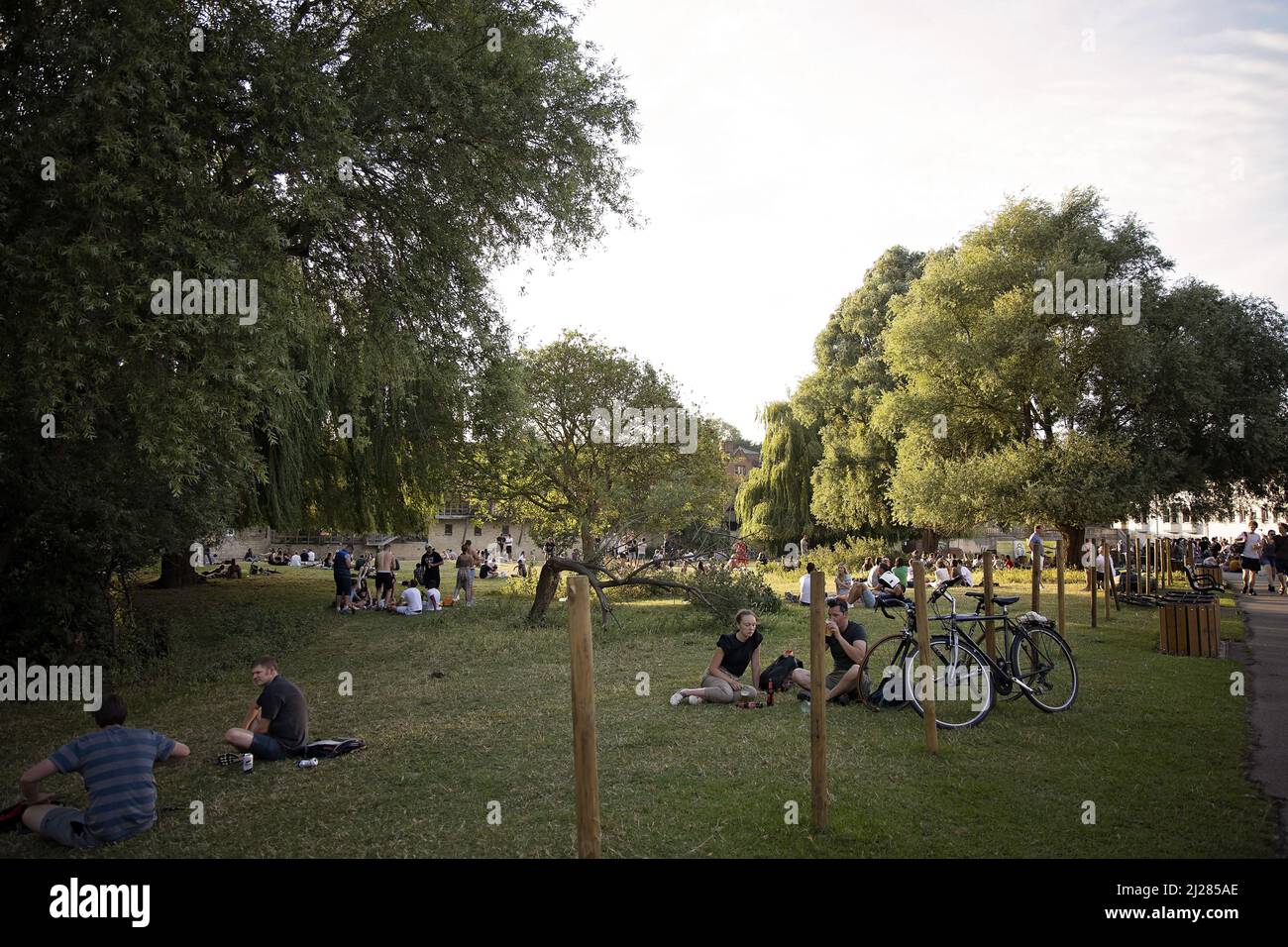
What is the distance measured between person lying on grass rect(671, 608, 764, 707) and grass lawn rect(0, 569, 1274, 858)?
1.30ft

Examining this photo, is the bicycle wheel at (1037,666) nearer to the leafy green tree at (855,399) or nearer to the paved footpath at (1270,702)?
the paved footpath at (1270,702)

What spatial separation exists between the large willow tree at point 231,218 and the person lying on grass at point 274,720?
242 centimetres

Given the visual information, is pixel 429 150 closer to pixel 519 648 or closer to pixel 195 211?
pixel 195 211

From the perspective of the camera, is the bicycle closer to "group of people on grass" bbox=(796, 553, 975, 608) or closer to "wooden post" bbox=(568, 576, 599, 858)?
"group of people on grass" bbox=(796, 553, 975, 608)

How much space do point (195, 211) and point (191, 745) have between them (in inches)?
226

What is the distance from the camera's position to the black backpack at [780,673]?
10828 millimetres

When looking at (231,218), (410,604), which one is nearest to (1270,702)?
(231,218)

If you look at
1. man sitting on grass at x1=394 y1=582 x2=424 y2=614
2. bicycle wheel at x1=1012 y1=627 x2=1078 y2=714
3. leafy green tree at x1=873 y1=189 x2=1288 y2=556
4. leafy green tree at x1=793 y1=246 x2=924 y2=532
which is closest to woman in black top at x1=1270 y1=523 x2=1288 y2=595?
leafy green tree at x1=873 y1=189 x2=1288 y2=556

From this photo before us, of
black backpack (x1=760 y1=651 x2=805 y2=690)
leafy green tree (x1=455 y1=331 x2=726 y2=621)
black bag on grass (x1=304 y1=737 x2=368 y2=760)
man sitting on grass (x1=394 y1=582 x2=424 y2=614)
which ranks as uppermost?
leafy green tree (x1=455 y1=331 x2=726 y2=621)

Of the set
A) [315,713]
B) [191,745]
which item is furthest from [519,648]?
[191,745]

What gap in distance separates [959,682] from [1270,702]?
422cm

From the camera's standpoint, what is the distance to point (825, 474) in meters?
40.7

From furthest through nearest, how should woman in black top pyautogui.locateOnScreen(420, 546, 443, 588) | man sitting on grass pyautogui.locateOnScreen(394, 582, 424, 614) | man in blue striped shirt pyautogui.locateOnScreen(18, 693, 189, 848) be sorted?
1. woman in black top pyautogui.locateOnScreen(420, 546, 443, 588)
2. man sitting on grass pyautogui.locateOnScreen(394, 582, 424, 614)
3. man in blue striped shirt pyautogui.locateOnScreen(18, 693, 189, 848)

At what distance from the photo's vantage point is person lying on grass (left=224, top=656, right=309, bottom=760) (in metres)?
8.43
